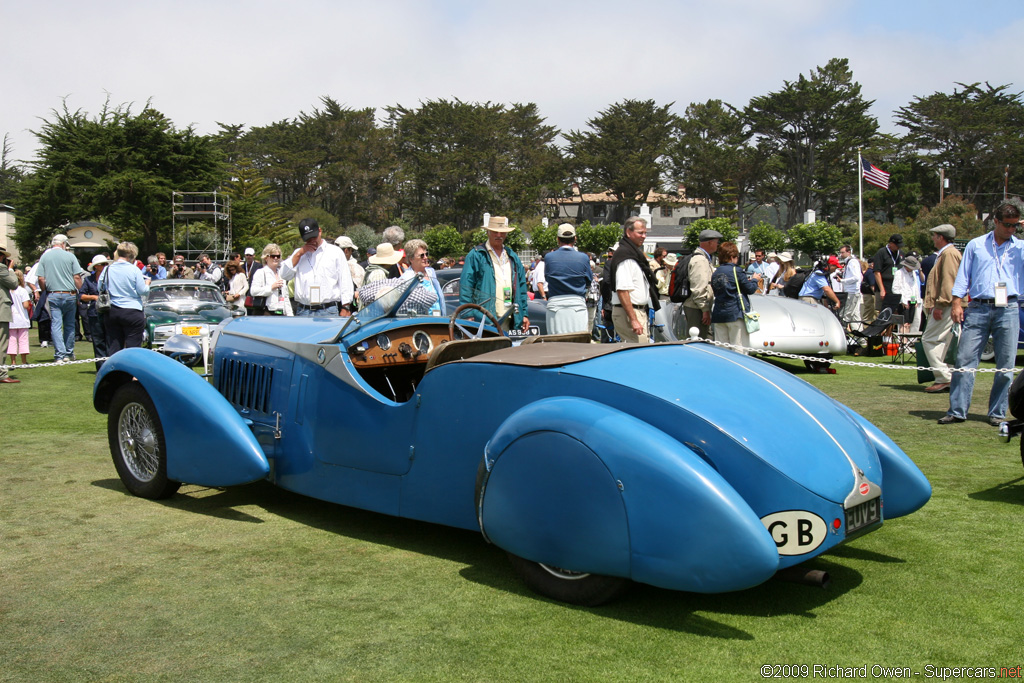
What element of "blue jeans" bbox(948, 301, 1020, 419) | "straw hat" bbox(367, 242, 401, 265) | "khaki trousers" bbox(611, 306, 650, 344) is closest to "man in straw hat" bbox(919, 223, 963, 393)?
"blue jeans" bbox(948, 301, 1020, 419)

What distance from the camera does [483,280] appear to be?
298 inches

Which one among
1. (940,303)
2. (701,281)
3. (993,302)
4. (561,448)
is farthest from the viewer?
(701,281)

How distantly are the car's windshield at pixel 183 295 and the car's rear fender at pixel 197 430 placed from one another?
1003cm

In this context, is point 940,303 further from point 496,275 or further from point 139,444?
point 139,444

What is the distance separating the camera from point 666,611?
11.6 feet

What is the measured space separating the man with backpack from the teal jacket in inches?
104

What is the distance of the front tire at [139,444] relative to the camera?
530 cm

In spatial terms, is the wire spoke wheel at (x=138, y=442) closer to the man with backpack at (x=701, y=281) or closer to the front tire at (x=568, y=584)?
the front tire at (x=568, y=584)

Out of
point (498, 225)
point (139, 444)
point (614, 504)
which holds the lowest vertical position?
point (139, 444)

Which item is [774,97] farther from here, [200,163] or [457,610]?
[457,610]

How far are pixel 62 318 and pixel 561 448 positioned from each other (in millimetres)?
11755

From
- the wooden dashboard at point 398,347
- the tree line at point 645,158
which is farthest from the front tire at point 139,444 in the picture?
the tree line at point 645,158

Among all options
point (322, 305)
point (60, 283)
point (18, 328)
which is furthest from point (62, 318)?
point (322, 305)

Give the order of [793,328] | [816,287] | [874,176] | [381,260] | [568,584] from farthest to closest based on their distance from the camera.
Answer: [874,176], [816,287], [793,328], [381,260], [568,584]
